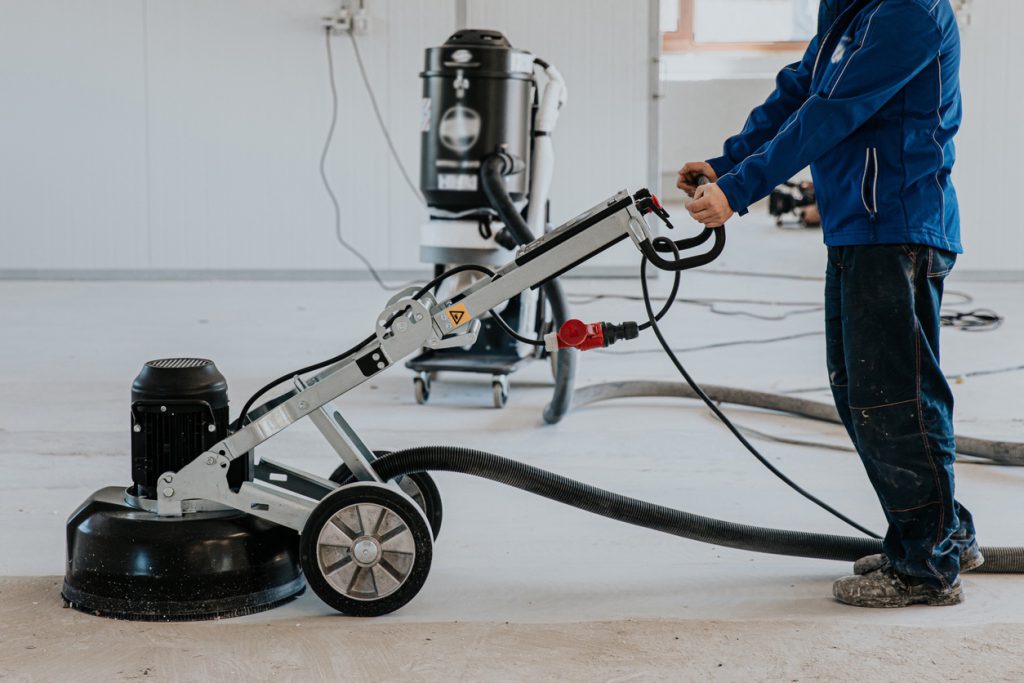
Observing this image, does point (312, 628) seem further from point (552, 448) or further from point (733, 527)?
point (552, 448)

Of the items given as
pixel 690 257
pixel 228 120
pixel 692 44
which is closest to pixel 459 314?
pixel 690 257

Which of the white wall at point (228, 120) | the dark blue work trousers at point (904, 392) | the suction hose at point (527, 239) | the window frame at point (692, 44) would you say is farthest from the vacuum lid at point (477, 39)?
the window frame at point (692, 44)

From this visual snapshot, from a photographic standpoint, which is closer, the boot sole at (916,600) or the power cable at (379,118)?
the boot sole at (916,600)

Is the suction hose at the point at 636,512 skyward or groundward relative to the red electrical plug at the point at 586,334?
groundward

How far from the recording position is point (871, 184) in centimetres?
191

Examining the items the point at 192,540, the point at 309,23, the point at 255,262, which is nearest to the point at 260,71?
the point at 309,23

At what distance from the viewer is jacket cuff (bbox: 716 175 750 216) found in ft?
6.10

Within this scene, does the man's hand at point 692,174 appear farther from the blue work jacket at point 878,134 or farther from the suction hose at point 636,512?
the suction hose at point 636,512

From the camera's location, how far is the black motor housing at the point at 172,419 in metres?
1.96

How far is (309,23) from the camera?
711 centimetres

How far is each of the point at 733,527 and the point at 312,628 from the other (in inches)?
30.0

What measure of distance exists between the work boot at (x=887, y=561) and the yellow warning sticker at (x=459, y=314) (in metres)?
0.88

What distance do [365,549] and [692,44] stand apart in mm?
11534

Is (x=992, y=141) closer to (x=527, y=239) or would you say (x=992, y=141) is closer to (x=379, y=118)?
(x=379, y=118)
